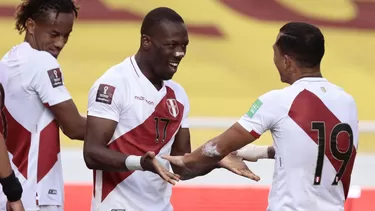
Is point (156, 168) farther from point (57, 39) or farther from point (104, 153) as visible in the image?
point (57, 39)

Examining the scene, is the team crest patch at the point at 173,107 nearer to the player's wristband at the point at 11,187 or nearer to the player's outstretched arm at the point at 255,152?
the player's outstretched arm at the point at 255,152

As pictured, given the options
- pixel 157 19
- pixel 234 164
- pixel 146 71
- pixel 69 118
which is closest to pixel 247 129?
pixel 234 164

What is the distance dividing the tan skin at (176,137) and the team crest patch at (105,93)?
3.9 inches

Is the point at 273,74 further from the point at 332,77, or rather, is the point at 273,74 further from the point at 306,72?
the point at 306,72

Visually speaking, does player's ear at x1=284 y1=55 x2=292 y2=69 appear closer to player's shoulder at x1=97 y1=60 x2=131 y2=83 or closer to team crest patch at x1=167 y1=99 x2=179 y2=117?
team crest patch at x1=167 y1=99 x2=179 y2=117

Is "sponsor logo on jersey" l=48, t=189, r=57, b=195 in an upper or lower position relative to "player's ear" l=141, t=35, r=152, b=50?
lower

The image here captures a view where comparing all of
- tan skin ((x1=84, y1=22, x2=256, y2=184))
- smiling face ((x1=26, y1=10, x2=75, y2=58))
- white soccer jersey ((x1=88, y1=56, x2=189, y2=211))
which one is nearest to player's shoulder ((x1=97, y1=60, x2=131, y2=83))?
white soccer jersey ((x1=88, y1=56, x2=189, y2=211))

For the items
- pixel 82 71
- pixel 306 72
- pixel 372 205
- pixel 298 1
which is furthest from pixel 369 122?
pixel 306 72

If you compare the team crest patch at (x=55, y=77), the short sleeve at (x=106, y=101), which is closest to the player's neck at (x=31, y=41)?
the team crest patch at (x=55, y=77)

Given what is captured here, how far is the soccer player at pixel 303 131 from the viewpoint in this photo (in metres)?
4.52

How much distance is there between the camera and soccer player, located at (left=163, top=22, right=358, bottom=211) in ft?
14.8

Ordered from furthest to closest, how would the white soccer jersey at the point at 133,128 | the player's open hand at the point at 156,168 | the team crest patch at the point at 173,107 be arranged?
the team crest patch at the point at 173,107
the white soccer jersey at the point at 133,128
the player's open hand at the point at 156,168

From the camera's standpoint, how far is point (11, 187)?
4566mm

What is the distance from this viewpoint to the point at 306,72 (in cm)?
470
